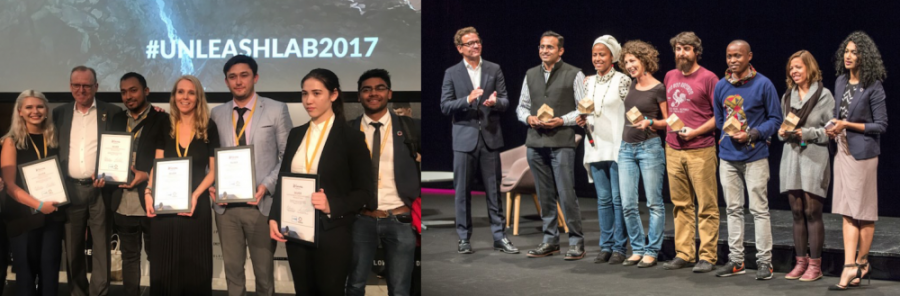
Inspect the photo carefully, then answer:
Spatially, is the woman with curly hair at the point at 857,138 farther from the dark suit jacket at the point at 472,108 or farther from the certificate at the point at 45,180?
the certificate at the point at 45,180

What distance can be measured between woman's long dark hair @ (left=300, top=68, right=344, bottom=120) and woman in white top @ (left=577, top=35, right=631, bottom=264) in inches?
80.1

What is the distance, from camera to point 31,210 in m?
3.95

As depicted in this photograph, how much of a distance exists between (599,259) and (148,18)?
294 centimetres

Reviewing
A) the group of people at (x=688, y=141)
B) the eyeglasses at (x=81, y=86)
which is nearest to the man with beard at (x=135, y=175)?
the eyeglasses at (x=81, y=86)

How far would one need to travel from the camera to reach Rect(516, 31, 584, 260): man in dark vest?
17.7ft

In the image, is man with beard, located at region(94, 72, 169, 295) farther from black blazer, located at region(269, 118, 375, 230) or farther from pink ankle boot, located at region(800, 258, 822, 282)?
pink ankle boot, located at region(800, 258, 822, 282)

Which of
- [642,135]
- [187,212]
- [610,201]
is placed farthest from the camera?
[610,201]

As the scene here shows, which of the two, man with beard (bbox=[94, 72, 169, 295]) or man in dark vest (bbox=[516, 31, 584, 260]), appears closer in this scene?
man with beard (bbox=[94, 72, 169, 295])

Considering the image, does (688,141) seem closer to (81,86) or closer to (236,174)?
(236,174)

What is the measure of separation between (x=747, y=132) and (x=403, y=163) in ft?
7.17

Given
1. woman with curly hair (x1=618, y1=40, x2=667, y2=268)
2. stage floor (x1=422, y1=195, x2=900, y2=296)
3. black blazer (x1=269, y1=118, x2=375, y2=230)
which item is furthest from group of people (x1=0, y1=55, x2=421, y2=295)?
woman with curly hair (x1=618, y1=40, x2=667, y2=268)

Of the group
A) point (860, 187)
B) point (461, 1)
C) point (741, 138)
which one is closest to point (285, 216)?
point (741, 138)

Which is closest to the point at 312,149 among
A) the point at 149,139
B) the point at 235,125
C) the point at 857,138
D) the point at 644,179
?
the point at 235,125

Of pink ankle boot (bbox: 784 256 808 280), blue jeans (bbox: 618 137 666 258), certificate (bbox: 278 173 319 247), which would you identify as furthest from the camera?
blue jeans (bbox: 618 137 666 258)
